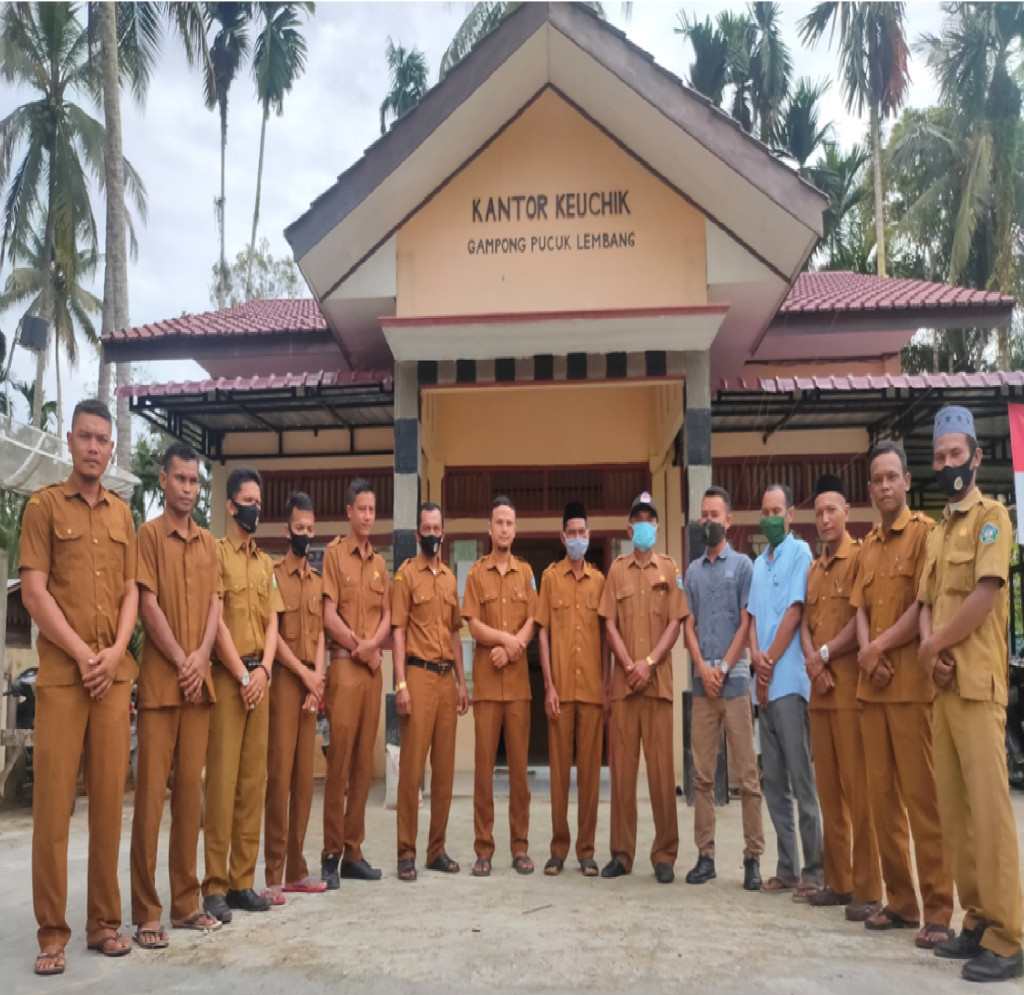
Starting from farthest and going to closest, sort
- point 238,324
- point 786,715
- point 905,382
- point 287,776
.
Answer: point 238,324 → point 905,382 → point 786,715 → point 287,776

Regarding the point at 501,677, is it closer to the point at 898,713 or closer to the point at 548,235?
the point at 898,713

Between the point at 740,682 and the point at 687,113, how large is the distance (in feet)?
13.4

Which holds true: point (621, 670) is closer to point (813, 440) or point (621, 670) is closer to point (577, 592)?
point (577, 592)

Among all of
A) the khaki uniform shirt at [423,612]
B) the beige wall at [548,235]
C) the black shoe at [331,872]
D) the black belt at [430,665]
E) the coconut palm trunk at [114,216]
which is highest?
the coconut palm trunk at [114,216]

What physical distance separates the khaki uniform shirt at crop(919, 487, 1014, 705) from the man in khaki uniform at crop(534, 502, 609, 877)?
2072mm

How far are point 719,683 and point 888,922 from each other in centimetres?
140

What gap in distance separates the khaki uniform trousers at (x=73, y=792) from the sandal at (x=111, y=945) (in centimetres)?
4

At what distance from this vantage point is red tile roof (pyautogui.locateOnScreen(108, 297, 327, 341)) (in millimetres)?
8781

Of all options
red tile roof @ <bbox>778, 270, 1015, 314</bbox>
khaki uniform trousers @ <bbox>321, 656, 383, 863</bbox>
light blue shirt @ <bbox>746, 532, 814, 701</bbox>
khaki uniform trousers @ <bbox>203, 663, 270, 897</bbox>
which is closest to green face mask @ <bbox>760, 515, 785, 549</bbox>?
light blue shirt @ <bbox>746, 532, 814, 701</bbox>

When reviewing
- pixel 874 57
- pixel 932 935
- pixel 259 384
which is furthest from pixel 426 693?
pixel 874 57

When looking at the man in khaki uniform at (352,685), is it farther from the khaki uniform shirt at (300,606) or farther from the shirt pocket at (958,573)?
the shirt pocket at (958,573)

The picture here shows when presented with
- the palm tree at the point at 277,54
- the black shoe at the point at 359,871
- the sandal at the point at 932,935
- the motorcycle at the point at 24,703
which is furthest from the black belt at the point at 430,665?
the palm tree at the point at 277,54

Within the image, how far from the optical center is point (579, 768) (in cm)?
543

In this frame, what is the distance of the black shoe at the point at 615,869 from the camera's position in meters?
5.20
